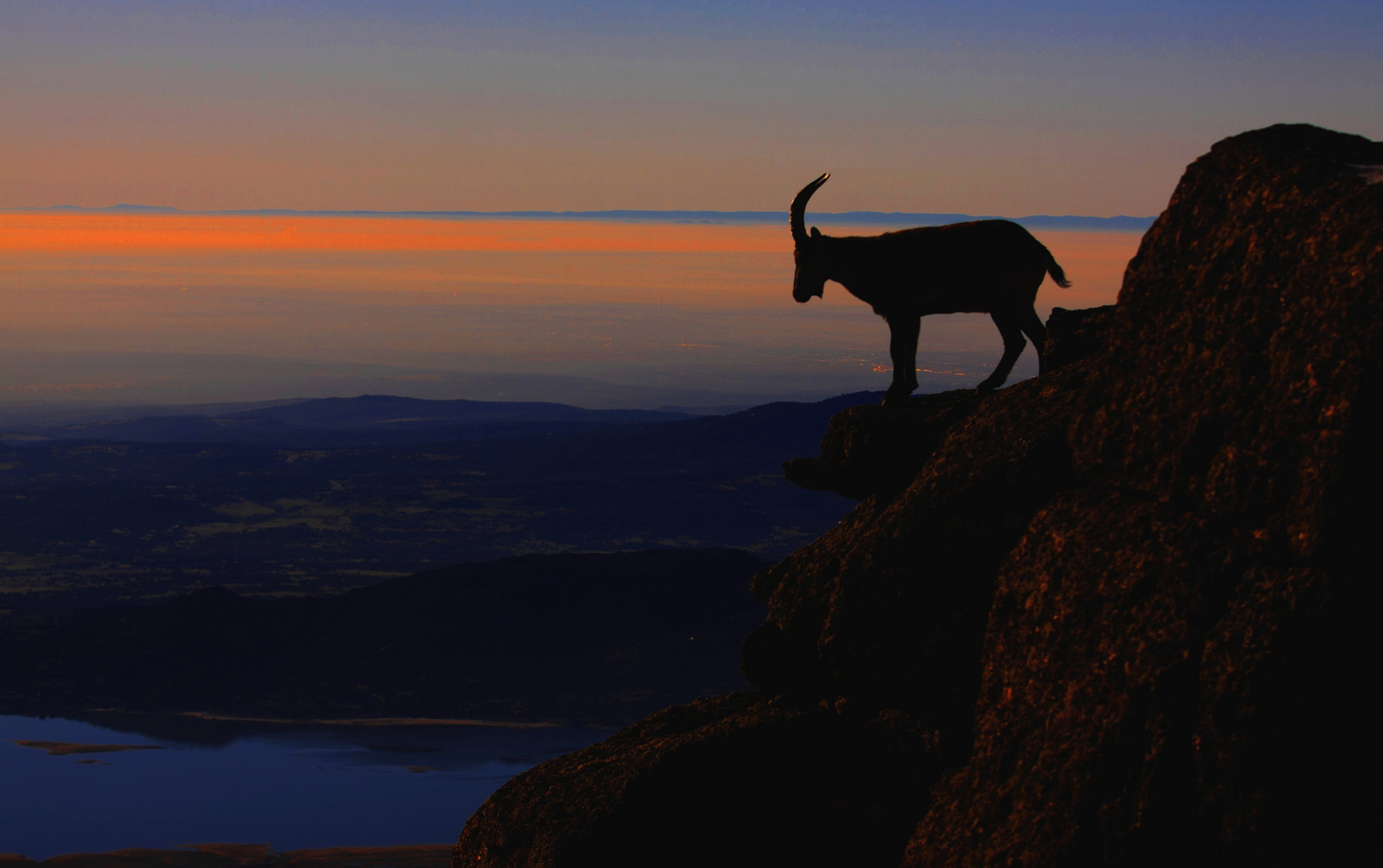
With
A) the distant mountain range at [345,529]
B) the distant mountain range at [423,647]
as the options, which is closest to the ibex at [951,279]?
the distant mountain range at [423,647]

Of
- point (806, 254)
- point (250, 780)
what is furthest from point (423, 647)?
point (806, 254)

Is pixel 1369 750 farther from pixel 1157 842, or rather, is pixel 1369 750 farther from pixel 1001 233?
pixel 1001 233

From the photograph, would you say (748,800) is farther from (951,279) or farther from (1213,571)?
(951,279)

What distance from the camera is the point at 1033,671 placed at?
8.53 meters

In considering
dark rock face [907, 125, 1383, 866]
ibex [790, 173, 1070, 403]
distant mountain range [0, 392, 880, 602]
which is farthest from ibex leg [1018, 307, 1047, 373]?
distant mountain range [0, 392, 880, 602]

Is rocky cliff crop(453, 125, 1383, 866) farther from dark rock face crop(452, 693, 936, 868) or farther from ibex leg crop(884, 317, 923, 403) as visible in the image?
ibex leg crop(884, 317, 923, 403)

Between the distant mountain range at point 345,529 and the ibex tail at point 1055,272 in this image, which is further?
the distant mountain range at point 345,529

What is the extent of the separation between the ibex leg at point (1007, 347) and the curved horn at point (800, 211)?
2.35m

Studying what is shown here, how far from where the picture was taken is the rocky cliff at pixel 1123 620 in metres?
7.11

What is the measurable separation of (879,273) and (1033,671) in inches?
229

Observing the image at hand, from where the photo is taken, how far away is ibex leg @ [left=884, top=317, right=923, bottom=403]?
43.2 feet

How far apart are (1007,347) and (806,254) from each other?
246 centimetres

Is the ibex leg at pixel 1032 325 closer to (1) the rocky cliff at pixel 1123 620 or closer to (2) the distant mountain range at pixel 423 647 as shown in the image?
(1) the rocky cliff at pixel 1123 620

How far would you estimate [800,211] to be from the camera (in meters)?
13.9
